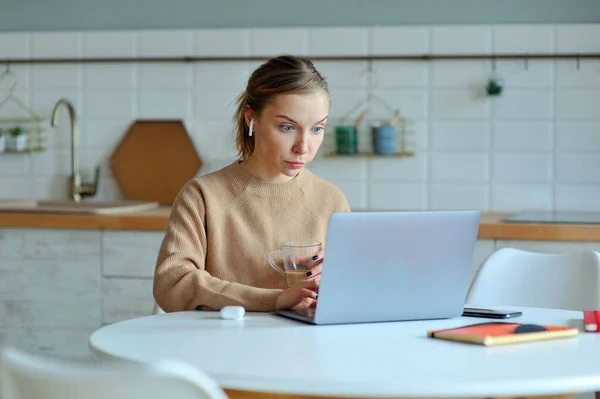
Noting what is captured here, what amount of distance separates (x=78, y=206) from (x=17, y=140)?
44cm

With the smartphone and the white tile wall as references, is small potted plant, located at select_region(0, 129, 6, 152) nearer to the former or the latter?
the white tile wall

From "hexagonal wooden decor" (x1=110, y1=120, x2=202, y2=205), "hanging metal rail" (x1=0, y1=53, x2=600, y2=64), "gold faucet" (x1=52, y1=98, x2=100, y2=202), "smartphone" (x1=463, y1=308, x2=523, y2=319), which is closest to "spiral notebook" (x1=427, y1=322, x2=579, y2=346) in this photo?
"smartphone" (x1=463, y1=308, x2=523, y2=319)

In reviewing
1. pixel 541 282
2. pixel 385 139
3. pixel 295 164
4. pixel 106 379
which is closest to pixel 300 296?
pixel 295 164

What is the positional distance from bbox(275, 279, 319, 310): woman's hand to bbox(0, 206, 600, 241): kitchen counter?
143 centimetres

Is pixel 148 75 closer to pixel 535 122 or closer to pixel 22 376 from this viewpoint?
pixel 535 122

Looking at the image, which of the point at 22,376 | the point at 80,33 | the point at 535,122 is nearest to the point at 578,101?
the point at 535,122

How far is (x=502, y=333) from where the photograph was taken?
1.54 meters

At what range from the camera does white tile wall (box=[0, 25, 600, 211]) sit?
3605mm

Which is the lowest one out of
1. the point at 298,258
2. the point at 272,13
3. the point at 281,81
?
the point at 298,258

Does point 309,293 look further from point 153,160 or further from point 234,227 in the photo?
point 153,160

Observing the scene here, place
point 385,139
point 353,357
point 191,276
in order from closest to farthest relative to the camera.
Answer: point 353,357
point 191,276
point 385,139

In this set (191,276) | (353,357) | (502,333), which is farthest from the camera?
(191,276)

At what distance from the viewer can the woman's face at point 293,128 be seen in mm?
1977

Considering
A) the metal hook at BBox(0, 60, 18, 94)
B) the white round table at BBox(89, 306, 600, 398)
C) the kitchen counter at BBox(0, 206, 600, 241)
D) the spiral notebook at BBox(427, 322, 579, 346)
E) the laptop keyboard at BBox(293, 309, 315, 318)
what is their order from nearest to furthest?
the white round table at BBox(89, 306, 600, 398) → the spiral notebook at BBox(427, 322, 579, 346) → the laptop keyboard at BBox(293, 309, 315, 318) → the kitchen counter at BBox(0, 206, 600, 241) → the metal hook at BBox(0, 60, 18, 94)
